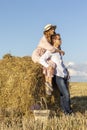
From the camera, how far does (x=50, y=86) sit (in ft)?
37.4

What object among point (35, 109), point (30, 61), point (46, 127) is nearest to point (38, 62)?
point (30, 61)

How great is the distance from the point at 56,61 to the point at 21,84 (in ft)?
3.23

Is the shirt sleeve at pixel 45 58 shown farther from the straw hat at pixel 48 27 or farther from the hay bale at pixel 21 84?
the straw hat at pixel 48 27

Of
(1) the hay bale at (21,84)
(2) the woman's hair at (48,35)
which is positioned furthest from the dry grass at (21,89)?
(2) the woman's hair at (48,35)

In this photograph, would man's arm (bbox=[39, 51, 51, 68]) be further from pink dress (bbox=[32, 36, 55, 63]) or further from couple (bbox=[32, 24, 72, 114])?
pink dress (bbox=[32, 36, 55, 63])

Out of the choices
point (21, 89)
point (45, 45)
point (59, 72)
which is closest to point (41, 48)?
point (45, 45)

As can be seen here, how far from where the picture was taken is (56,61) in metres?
11.4

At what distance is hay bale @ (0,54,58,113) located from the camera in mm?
11297

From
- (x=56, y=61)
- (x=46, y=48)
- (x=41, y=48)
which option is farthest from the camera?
(x=41, y=48)

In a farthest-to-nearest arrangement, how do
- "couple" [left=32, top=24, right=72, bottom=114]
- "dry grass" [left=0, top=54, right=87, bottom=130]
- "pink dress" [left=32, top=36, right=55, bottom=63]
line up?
1. "pink dress" [left=32, top=36, right=55, bottom=63]
2. "couple" [left=32, top=24, right=72, bottom=114]
3. "dry grass" [left=0, top=54, right=87, bottom=130]

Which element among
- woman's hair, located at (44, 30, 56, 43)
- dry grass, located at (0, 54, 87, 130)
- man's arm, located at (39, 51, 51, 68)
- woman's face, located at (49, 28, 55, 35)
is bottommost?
dry grass, located at (0, 54, 87, 130)

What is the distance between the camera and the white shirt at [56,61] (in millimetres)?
11352

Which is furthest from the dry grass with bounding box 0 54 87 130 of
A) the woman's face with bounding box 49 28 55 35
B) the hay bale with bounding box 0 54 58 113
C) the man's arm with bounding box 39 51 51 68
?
the woman's face with bounding box 49 28 55 35

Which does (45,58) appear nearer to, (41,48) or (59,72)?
(41,48)
